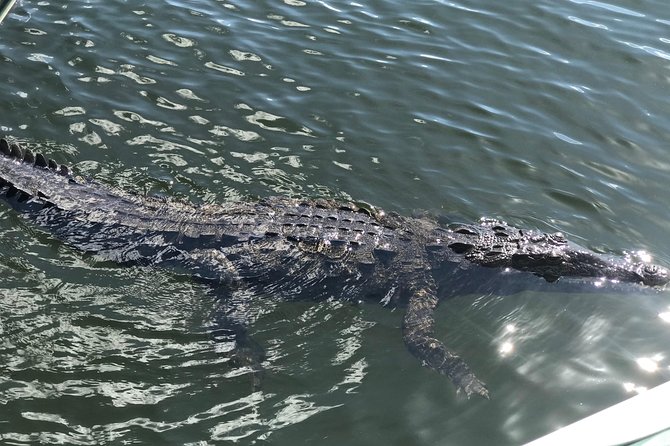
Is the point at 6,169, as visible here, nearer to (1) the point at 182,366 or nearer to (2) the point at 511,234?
(1) the point at 182,366

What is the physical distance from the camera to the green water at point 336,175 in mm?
5500

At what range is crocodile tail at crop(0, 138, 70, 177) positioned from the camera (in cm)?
694

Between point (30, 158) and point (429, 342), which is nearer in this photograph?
point (429, 342)

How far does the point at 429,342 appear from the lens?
6.11 metres

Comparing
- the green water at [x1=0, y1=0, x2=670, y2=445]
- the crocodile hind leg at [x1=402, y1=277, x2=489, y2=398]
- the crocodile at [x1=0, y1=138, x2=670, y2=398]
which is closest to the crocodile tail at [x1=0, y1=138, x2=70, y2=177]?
the crocodile at [x1=0, y1=138, x2=670, y2=398]

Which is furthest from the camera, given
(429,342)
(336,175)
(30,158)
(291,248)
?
(336,175)

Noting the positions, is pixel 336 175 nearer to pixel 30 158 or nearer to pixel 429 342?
pixel 429 342

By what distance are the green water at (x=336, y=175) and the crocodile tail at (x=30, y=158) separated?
0.53 meters

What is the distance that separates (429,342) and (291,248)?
4.75 feet

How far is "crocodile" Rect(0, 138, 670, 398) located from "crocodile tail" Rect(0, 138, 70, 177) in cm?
2

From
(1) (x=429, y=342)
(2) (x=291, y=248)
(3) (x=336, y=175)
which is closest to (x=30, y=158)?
(2) (x=291, y=248)

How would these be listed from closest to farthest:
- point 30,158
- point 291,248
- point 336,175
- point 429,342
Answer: point 429,342, point 291,248, point 30,158, point 336,175

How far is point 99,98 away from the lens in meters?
8.73

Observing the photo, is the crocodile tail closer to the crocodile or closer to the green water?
the crocodile
